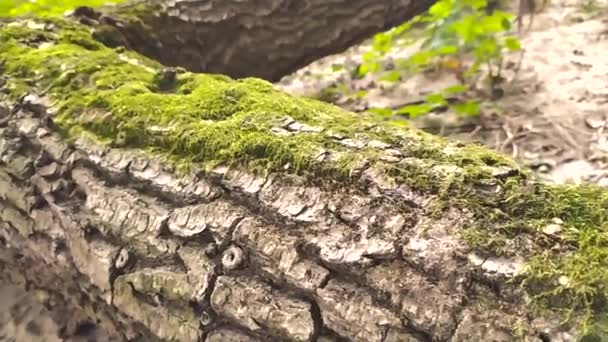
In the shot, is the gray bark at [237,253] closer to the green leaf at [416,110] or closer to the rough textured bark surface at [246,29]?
the rough textured bark surface at [246,29]

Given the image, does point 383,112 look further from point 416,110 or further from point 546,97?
point 546,97

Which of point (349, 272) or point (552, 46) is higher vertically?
point (349, 272)

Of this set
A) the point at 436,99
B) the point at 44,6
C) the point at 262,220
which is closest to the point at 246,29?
the point at 44,6

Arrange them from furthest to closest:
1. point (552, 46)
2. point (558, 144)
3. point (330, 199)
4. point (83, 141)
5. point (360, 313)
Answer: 1. point (552, 46)
2. point (558, 144)
3. point (83, 141)
4. point (330, 199)
5. point (360, 313)

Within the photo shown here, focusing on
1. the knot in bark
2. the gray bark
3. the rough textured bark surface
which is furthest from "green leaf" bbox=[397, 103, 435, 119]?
the knot in bark

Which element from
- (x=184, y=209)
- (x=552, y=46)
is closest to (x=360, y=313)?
(x=184, y=209)

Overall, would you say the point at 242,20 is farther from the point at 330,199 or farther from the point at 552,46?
the point at 552,46

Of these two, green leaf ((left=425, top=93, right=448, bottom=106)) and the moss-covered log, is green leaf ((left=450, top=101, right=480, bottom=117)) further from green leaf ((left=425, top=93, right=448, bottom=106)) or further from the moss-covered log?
the moss-covered log
